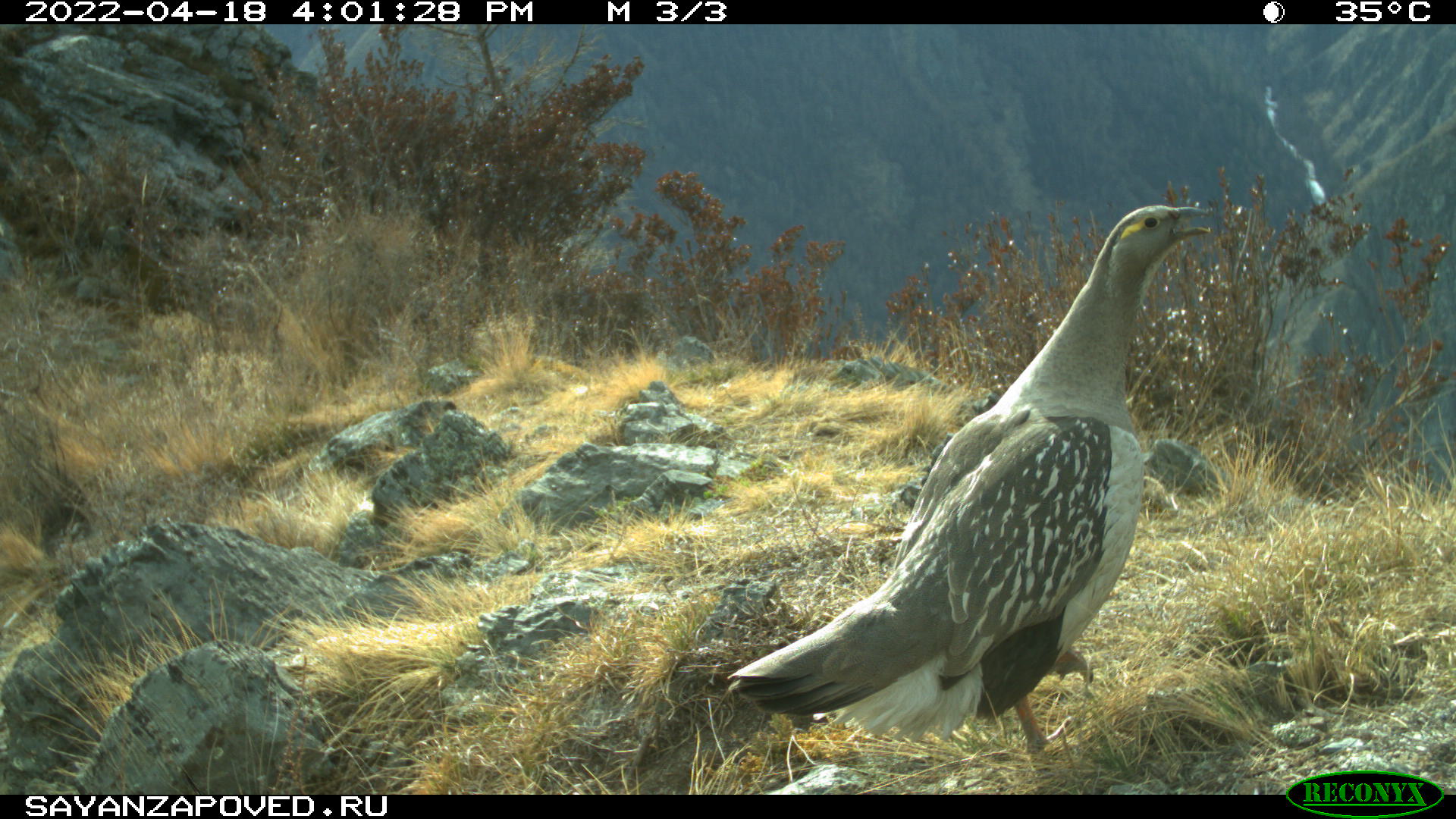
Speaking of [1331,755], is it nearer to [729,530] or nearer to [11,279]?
[729,530]

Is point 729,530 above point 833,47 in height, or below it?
below

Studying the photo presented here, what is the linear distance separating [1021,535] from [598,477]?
2.72m

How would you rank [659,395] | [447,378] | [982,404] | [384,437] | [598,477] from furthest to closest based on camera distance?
[447,378] → [659,395] → [384,437] → [982,404] → [598,477]

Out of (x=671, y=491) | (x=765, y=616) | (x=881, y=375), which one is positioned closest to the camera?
(x=765, y=616)

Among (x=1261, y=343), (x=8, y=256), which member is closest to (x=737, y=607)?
(x=1261, y=343)

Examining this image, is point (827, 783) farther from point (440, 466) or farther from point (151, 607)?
point (440, 466)

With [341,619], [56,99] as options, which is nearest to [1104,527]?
[341,619]

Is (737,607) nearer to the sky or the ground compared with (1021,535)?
nearer to the ground

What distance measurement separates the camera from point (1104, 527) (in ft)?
8.94

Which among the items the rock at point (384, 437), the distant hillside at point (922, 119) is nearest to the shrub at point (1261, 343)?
the rock at point (384, 437)

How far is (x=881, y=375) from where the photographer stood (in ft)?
21.5

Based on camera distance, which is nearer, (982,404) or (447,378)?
(982,404)

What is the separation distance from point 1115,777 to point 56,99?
13.1m

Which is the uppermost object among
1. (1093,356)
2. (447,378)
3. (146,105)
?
(146,105)
